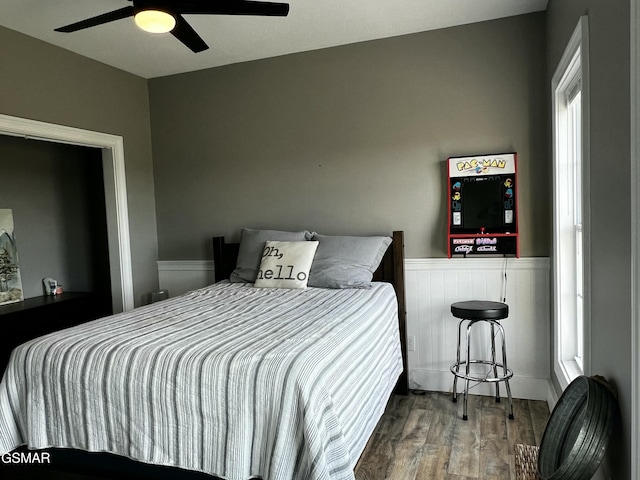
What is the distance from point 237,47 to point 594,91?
8.57ft

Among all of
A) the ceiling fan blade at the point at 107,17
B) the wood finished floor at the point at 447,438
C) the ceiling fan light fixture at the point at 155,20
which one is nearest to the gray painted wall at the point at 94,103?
the ceiling fan blade at the point at 107,17

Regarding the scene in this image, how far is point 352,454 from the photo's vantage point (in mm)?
1843

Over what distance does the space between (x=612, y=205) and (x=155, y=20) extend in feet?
6.68

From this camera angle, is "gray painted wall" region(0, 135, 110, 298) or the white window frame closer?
the white window frame

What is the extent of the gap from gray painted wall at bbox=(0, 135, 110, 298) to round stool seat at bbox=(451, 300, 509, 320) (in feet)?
10.8

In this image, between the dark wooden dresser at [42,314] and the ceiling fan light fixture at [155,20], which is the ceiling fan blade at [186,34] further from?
the dark wooden dresser at [42,314]

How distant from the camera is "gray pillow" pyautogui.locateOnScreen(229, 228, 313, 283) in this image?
3475 millimetres

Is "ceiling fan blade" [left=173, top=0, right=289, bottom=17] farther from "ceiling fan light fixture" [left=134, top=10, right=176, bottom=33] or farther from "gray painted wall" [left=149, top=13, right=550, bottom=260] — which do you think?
"gray painted wall" [left=149, top=13, right=550, bottom=260]

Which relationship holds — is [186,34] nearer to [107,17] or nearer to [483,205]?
[107,17]

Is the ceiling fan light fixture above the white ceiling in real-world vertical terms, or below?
below

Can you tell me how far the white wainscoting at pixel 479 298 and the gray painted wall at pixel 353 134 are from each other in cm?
16

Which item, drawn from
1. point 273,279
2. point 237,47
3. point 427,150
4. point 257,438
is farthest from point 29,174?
point 257,438

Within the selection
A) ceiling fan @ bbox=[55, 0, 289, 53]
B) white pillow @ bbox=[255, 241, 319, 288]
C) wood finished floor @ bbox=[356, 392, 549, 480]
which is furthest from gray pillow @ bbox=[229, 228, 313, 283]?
ceiling fan @ bbox=[55, 0, 289, 53]

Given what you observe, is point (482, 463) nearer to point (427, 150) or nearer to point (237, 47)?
point (427, 150)
